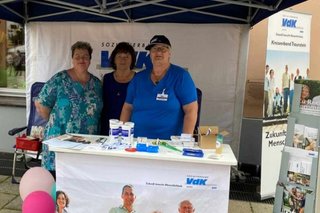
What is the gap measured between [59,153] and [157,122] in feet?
2.55

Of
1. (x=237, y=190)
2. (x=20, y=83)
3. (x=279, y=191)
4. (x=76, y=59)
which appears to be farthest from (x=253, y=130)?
(x=20, y=83)

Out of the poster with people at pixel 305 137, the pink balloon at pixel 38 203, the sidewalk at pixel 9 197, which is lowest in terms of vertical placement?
the sidewalk at pixel 9 197

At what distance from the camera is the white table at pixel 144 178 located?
7.60 feet

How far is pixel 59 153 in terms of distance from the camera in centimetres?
247

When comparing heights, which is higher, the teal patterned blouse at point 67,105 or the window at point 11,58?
the window at point 11,58

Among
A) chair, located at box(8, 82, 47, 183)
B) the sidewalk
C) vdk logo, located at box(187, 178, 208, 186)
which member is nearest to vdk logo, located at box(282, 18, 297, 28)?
vdk logo, located at box(187, 178, 208, 186)

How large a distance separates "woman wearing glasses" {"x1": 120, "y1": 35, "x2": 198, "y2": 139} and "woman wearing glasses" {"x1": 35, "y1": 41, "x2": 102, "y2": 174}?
1.49ft

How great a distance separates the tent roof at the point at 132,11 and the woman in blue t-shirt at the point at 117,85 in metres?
0.53

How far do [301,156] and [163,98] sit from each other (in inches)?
45.0

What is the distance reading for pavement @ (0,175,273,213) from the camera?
3.53 m

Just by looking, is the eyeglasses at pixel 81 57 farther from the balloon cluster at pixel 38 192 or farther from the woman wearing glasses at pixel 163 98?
the balloon cluster at pixel 38 192

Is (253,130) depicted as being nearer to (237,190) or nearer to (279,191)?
(237,190)

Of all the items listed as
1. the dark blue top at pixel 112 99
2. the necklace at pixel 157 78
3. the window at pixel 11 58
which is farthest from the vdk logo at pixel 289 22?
the window at pixel 11 58

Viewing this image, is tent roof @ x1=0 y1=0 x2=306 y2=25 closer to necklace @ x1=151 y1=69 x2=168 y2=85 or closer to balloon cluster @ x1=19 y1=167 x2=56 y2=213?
necklace @ x1=151 y1=69 x2=168 y2=85
